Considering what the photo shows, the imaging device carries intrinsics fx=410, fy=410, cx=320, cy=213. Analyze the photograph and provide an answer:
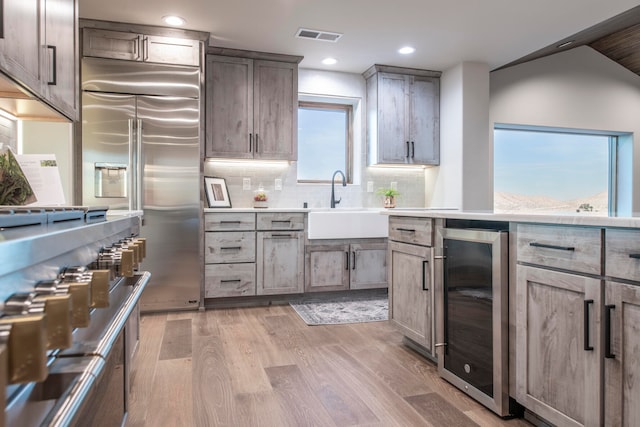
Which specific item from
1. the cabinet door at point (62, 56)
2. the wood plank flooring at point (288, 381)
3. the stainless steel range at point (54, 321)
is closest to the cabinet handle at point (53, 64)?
the cabinet door at point (62, 56)

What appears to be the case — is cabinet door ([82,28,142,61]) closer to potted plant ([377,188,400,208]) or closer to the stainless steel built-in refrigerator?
the stainless steel built-in refrigerator

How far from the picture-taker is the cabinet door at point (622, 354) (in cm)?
125

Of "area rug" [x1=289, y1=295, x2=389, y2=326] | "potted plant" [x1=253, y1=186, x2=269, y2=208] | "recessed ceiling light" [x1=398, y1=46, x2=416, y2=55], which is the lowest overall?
"area rug" [x1=289, y1=295, x2=389, y2=326]

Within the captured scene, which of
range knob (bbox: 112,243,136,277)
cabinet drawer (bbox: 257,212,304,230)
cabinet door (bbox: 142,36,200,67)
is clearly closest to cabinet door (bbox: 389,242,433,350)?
cabinet drawer (bbox: 257,212,304,230)

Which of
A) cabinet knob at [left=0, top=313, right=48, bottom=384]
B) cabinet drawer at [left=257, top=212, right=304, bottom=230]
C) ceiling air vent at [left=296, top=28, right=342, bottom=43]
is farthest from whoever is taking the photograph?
cabinet drawer at [left=257, top=212, right=304, bottom=230]

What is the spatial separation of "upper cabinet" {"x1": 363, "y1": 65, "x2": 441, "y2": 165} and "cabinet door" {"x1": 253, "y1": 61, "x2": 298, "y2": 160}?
950mm

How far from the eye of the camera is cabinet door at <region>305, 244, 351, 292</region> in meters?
4.00

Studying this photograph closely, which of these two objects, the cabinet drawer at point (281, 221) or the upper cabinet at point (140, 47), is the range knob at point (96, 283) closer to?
the cabinet drawer at point (281, 221)

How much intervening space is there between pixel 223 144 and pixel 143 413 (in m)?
2.71

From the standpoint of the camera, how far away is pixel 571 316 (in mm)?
1463

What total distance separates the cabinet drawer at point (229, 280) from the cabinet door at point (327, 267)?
0.55 meters

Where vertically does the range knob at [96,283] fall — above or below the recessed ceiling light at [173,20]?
below

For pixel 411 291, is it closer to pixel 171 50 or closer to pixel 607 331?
pixel 607 331

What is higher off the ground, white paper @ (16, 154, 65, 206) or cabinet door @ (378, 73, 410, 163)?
cabinet door @ (378, 73, 410, 163)
